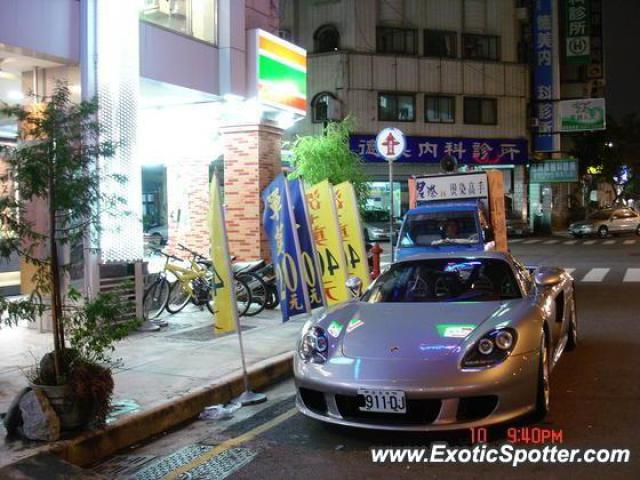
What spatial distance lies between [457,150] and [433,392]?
1255 inches

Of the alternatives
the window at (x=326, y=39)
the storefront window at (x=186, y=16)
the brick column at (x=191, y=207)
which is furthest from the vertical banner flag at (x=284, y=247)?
the window at (x=326, y=39)

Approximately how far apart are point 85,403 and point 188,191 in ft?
30.6

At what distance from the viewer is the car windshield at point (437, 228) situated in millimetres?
12570

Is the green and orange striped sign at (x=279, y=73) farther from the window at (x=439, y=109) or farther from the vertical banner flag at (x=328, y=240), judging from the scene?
the window at (x=439, y=109)

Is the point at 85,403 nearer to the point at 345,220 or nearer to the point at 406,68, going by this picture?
the point at 345,220

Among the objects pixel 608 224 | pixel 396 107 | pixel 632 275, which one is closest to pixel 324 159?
pixel 632 275

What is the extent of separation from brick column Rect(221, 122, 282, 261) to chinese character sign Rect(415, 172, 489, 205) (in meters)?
3.65

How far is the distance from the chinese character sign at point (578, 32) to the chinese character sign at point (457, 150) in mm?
5228

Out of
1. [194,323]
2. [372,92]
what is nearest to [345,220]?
[194,323]

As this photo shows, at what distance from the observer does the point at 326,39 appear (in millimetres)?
34219

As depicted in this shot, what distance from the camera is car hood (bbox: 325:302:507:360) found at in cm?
466

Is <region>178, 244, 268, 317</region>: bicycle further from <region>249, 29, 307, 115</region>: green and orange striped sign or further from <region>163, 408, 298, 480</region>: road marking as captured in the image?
<region>163, 408, 298, 480</region>: road marking

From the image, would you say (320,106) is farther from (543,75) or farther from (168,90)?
(168,90)

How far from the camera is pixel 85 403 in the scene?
16.1 feet
